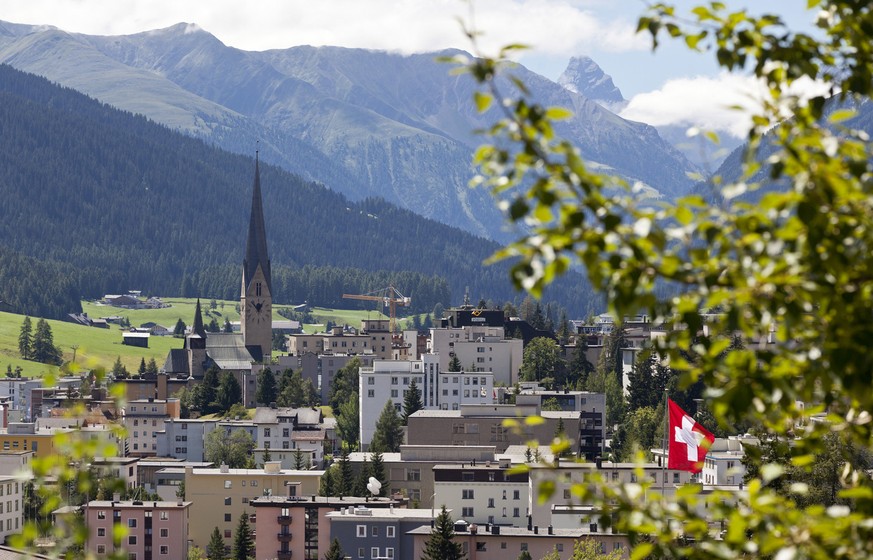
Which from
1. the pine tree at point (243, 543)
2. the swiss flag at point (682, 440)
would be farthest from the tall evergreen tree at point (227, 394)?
the swiss flag at point (682, 440)

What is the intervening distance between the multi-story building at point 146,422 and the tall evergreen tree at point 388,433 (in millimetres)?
27311

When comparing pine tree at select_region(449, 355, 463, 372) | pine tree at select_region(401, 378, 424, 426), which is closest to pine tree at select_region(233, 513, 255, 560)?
pine tree at select_region(401, 378, 424, 426)

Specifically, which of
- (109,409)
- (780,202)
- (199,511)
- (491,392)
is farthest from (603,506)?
(109,409)

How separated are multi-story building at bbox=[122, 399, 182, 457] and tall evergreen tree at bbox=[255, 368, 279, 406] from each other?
1330cm

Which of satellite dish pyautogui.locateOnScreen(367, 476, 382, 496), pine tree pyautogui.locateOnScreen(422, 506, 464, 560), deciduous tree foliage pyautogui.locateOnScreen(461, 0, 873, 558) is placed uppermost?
deciduous tree foliage pyautogui.locateOnScreen(461, 0, 873, 558)

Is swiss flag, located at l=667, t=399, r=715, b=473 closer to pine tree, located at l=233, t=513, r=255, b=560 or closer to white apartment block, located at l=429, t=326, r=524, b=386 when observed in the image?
pine tree, located at l=233, t=513, r=255, b=560

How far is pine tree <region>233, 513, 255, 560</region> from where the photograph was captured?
343 ft

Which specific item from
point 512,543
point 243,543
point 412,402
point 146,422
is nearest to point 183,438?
point 146,422

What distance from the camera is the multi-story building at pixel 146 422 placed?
167375mm

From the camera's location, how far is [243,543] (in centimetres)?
10531

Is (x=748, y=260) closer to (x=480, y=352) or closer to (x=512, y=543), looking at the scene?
(x=512, y=543)

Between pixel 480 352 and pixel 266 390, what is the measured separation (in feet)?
77.3

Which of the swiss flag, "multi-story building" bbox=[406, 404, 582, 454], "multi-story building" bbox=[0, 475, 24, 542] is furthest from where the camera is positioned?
"multi-story building" bbox=[406, 404, 582, 454]

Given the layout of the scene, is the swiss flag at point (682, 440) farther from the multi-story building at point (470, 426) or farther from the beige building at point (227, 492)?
the multi-story building at point (470, 426)
